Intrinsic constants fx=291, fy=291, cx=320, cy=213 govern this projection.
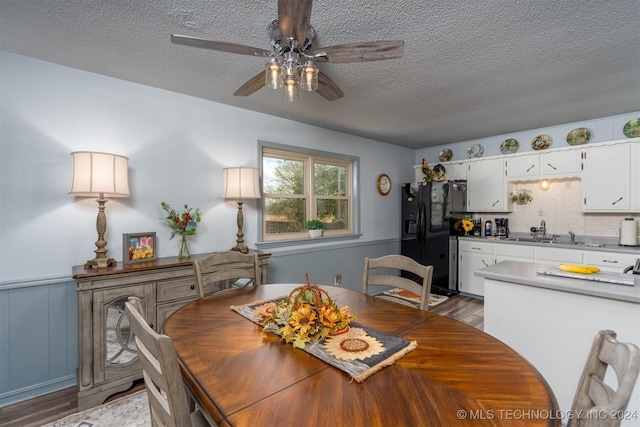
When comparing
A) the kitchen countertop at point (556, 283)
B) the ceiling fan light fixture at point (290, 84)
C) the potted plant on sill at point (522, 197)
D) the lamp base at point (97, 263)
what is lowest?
the kitchen countertop at point (556, 283)

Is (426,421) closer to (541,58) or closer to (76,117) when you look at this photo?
(541,58)

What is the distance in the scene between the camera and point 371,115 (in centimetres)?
338

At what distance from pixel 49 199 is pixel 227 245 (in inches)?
56.7

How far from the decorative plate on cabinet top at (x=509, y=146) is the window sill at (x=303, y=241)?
253 centimetres

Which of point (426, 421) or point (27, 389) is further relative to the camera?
point (27, 389)

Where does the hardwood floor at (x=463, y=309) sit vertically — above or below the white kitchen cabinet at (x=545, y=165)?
below

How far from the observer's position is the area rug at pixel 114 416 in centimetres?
182

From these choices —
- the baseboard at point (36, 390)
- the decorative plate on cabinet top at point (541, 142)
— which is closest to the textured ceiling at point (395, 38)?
the decorative plate on cabinet top at point (541, 142)

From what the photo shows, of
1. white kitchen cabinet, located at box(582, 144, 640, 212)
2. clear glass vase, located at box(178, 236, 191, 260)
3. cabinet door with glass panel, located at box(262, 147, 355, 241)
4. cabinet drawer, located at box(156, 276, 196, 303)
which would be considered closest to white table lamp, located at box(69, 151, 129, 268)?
cabinet drawer, located at box(156, 276, 196, 303)

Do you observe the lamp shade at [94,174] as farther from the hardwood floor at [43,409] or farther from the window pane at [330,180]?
the window pane at [330,180]

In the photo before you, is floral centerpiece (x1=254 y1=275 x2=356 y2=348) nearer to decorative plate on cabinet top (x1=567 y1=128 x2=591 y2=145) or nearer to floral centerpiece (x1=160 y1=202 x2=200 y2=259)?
floral centerpiece (x1=160 y1=202 x2=200 y2=259)

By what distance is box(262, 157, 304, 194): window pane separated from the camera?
3.49 metres

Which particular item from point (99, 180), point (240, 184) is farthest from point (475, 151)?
point (99, 180)

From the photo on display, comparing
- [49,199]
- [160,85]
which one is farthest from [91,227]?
[160,85]
